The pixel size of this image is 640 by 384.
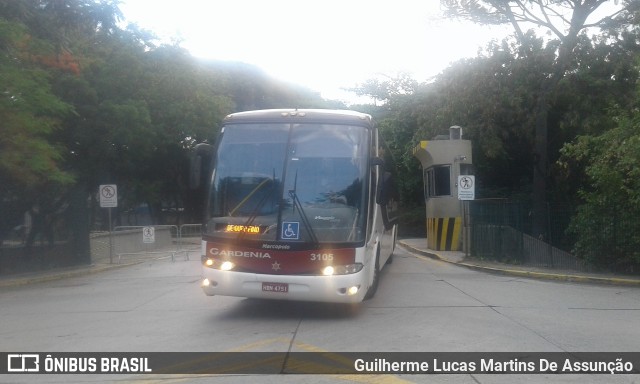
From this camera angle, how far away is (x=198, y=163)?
1277 centimetres

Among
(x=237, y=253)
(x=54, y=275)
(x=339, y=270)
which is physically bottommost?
(x=54, y=275)

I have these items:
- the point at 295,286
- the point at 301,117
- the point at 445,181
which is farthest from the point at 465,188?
the point at 295,286

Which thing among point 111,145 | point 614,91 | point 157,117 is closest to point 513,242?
point 614,91

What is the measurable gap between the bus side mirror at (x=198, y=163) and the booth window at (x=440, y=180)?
641 inches

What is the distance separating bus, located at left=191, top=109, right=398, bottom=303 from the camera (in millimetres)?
11797

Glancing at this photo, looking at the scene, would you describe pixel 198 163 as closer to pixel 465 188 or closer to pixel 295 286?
pixel 295 286

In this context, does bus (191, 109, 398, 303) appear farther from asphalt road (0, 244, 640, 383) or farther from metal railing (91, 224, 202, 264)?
metal railing (91, 224, 202, 264)

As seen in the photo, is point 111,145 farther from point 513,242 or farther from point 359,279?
point 359,279

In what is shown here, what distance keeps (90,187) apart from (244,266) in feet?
66.1

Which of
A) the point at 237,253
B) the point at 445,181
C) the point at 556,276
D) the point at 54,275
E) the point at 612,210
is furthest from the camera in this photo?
the point at 445,181

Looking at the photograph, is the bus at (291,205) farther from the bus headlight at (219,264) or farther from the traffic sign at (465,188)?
the traffic sign at (465,188)

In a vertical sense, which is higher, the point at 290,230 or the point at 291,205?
the point at 291,205

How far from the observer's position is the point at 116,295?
1703cm

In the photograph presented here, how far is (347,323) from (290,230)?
1731 millimetres
